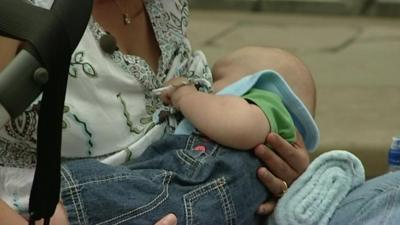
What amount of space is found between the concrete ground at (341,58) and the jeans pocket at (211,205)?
1442 millimetres

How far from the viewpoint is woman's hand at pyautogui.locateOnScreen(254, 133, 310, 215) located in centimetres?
113

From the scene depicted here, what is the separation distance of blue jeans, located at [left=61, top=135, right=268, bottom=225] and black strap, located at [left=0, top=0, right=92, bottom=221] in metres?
0.37

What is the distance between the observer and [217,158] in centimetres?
108

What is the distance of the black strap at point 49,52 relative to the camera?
21.1 inches

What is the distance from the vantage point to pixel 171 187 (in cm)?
104

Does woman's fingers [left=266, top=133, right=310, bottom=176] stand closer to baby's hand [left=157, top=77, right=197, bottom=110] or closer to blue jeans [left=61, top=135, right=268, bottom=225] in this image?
blue jeans [left=61, top=135, right=268, bottom=225]

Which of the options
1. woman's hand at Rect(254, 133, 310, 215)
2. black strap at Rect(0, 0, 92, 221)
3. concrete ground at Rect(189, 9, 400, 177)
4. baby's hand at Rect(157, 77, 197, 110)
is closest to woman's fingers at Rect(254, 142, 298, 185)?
woman's hand at Rect(254, 133, 310, 215)

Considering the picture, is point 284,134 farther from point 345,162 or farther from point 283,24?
point 283,24

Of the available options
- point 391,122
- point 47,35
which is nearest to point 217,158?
point 47,35

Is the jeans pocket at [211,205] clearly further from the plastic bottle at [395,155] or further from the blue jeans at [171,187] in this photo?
the plastic bottle at [395,155]

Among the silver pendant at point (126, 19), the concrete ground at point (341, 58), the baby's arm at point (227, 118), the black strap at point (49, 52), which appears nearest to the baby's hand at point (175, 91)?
the baby's arm at point (227, 118)

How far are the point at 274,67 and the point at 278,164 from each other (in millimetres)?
220

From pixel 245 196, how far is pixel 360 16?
348cm

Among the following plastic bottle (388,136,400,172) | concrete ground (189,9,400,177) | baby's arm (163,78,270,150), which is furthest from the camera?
concrete ground (189,9,400,177)
